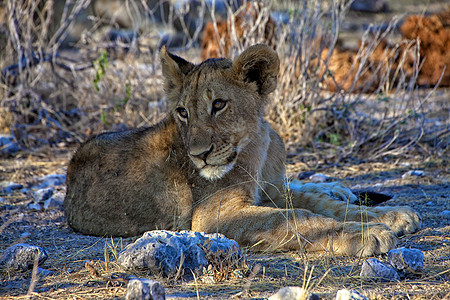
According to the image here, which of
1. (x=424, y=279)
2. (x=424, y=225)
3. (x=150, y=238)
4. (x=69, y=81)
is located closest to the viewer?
(x=424, y=279)

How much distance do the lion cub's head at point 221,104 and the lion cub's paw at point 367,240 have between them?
0.96 meters

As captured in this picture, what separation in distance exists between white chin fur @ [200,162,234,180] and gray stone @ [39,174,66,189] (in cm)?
260

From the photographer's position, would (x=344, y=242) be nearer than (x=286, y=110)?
Yes

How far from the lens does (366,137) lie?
6531 millimetres

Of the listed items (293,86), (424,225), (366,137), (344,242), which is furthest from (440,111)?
(344,242)

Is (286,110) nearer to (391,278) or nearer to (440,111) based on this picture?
(440,111)

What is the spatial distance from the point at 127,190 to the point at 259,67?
133cm

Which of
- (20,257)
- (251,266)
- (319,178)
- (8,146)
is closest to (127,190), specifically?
(20,257)

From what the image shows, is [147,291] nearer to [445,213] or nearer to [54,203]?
[445,213]

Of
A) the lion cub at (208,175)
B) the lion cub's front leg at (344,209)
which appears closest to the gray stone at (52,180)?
the lion cub at (208,175)

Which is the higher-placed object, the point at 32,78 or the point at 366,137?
the point at 32,78

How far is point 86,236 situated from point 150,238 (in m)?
1.24

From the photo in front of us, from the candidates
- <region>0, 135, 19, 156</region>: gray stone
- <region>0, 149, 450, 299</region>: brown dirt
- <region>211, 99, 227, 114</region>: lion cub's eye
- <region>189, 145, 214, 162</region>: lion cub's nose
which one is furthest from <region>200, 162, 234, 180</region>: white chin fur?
<region>0, 135, 19, 156</region>: gray stone

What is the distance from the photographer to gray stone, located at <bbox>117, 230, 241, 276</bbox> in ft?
9.58
